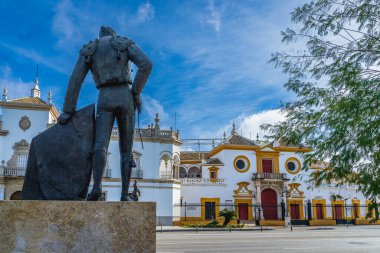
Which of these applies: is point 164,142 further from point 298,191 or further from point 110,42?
point 110,42

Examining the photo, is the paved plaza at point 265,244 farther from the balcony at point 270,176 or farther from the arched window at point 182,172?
the arched window at point 182,172

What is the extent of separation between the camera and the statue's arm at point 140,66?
460 cm

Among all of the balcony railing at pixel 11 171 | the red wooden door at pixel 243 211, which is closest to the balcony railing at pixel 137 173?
the balcony railing at pixel 11 171

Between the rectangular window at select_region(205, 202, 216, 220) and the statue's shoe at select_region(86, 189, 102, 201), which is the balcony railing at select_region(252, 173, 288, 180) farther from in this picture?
the statue's shoe at select_region(86, 189, 102, 201)

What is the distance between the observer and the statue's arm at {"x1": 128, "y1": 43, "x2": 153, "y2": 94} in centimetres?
460

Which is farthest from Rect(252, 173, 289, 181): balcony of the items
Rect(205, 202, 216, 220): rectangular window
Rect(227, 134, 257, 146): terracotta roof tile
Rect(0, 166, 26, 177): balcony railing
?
Rect(0, 166, 26, 177): balcony railing

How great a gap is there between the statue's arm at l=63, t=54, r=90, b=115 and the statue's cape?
18cm

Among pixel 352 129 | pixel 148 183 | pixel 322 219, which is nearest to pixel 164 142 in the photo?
pixel 148 183

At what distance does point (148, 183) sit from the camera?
29.5 meters

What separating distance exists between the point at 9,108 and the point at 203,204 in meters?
16.3

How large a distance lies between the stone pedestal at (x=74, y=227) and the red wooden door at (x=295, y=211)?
105 feet

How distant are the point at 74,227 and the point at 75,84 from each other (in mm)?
1745

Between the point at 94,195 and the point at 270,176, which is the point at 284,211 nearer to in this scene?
the point at 270,176

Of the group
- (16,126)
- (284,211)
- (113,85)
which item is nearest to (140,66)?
(113,85)
